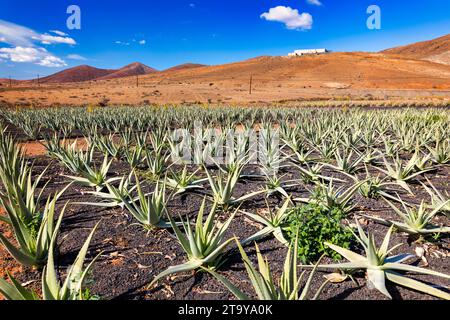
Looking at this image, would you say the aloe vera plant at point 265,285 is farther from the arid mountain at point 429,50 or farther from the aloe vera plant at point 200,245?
the arid mountain at point 429,50

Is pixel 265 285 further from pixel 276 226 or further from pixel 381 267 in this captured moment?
pixel 276 226

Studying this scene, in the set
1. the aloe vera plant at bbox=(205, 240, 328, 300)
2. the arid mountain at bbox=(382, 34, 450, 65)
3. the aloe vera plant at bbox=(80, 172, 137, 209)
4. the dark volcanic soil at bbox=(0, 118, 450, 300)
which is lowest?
the dark volcanic soil at bbox=(0, 118, 450, 300)

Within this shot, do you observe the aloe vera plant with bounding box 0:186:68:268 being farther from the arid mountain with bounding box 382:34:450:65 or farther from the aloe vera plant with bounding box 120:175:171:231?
the arid mountain with bounding box 382:34:450:65

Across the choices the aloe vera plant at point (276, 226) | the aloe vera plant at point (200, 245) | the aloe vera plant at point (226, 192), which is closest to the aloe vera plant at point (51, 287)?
the aloe vera plant at point (200, 245)

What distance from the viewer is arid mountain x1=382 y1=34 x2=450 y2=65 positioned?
9324 centimetres

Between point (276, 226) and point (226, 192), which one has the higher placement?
point (226, 192)

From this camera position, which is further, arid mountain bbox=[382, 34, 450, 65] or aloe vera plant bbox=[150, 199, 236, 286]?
arid mountain bbox=[382, 34, 450, 65]

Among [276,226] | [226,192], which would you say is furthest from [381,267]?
[226,192]


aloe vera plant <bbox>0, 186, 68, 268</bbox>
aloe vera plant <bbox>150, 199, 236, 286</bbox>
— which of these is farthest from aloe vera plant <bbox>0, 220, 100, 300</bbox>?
aloe vera plant <bbox>150, 199, 236, 286</bbox>

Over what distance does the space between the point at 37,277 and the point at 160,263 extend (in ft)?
2.89

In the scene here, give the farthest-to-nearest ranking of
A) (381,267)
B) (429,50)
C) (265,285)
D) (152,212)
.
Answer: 1. (429,50)
2. (152,212)
3. (381,267)
4. (265,285)

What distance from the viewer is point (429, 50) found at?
107812mm

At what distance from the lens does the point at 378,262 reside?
2115 millimetres
